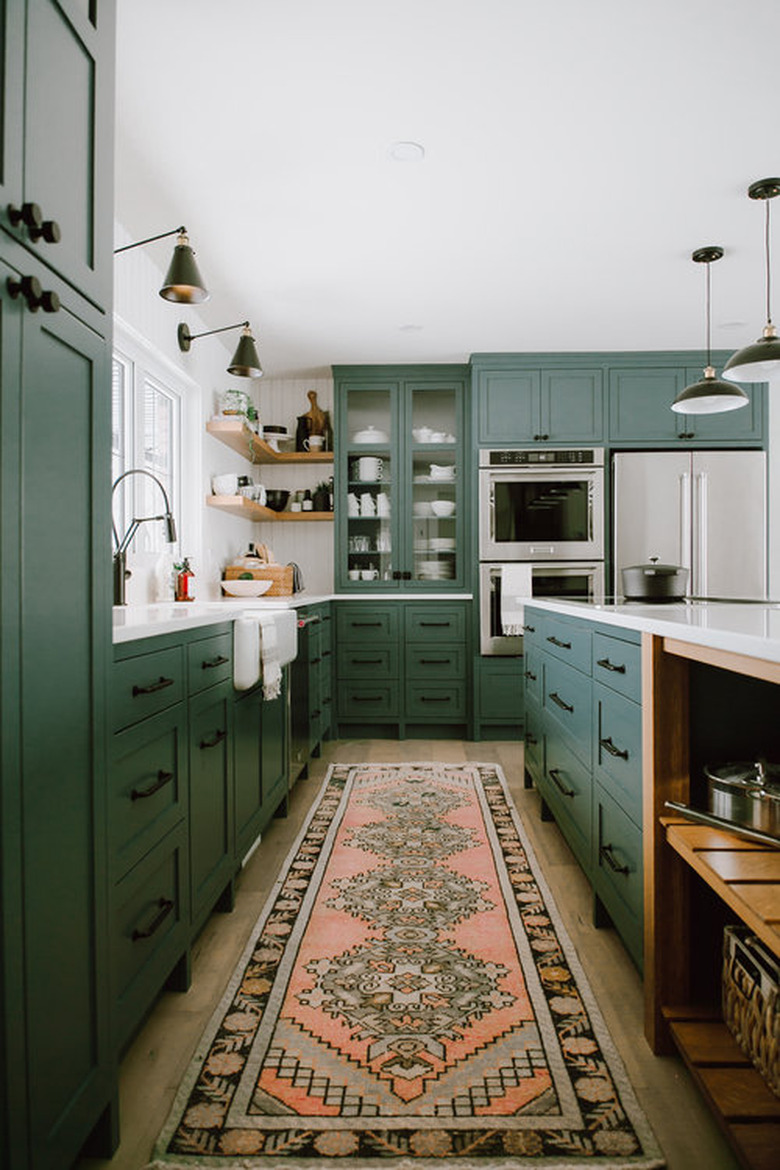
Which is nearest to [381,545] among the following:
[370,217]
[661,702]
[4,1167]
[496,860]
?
[370,217]

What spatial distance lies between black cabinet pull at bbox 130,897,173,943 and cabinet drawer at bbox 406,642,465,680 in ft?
10.5

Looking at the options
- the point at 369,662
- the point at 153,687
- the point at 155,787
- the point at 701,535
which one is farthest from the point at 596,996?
the point at 701,535

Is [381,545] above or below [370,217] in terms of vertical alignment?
below

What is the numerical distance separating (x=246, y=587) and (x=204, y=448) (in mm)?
782

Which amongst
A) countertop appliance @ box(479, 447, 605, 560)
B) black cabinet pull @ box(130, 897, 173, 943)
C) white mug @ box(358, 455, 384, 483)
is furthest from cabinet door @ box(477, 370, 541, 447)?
black cabinet pull @ box(130, 897, 173, 943)

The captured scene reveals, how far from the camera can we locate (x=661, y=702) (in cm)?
149

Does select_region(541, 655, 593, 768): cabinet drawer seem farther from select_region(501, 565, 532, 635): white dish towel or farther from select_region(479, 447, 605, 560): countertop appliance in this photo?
select_region(479, 447, 605, 560): countertop appliance

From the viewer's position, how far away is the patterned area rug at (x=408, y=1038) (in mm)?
1274

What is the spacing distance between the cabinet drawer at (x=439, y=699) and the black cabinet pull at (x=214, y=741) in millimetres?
2692

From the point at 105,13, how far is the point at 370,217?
1784 mm

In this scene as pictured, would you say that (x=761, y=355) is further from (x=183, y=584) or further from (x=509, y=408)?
(x=183, y=584)

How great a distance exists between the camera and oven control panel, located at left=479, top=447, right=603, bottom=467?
4.64 m

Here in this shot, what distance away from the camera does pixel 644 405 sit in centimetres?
466

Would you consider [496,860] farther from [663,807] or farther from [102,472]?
[102,472]
